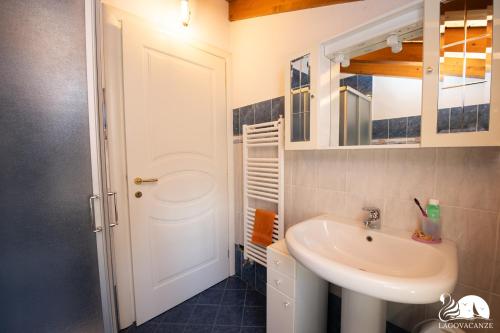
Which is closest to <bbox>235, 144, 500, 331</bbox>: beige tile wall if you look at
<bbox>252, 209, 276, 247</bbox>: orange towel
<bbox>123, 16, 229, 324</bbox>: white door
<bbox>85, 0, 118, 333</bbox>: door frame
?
<bbox>252, 209, 276, 247</bbox>: orange towel

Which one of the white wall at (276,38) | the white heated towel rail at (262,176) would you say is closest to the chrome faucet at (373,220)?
the white heated towel rail at (262,176)

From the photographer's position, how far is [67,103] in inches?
34.7

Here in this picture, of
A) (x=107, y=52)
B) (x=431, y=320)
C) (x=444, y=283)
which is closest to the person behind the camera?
(x=444, y=283)

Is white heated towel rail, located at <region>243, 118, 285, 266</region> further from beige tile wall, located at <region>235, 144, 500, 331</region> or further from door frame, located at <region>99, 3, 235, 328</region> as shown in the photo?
door frame, located at <region>99, 3, 235, 328</region>

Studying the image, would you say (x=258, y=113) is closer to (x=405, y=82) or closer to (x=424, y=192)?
(x=405, y=82)

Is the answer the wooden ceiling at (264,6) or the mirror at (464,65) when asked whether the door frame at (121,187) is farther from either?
the mirror at (464,65)

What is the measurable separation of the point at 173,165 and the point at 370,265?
138 cm

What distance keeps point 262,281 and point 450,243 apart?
1310 millimetres

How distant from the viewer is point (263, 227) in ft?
5.51

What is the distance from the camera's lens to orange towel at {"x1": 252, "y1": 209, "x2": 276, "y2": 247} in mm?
1633

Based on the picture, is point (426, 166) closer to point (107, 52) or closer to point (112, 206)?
point (112, 206)

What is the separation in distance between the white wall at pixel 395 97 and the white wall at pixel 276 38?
1.22 feet

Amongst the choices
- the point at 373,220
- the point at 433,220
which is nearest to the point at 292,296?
Result: the point at 373,220

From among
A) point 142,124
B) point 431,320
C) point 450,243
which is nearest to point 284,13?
point 142,124
